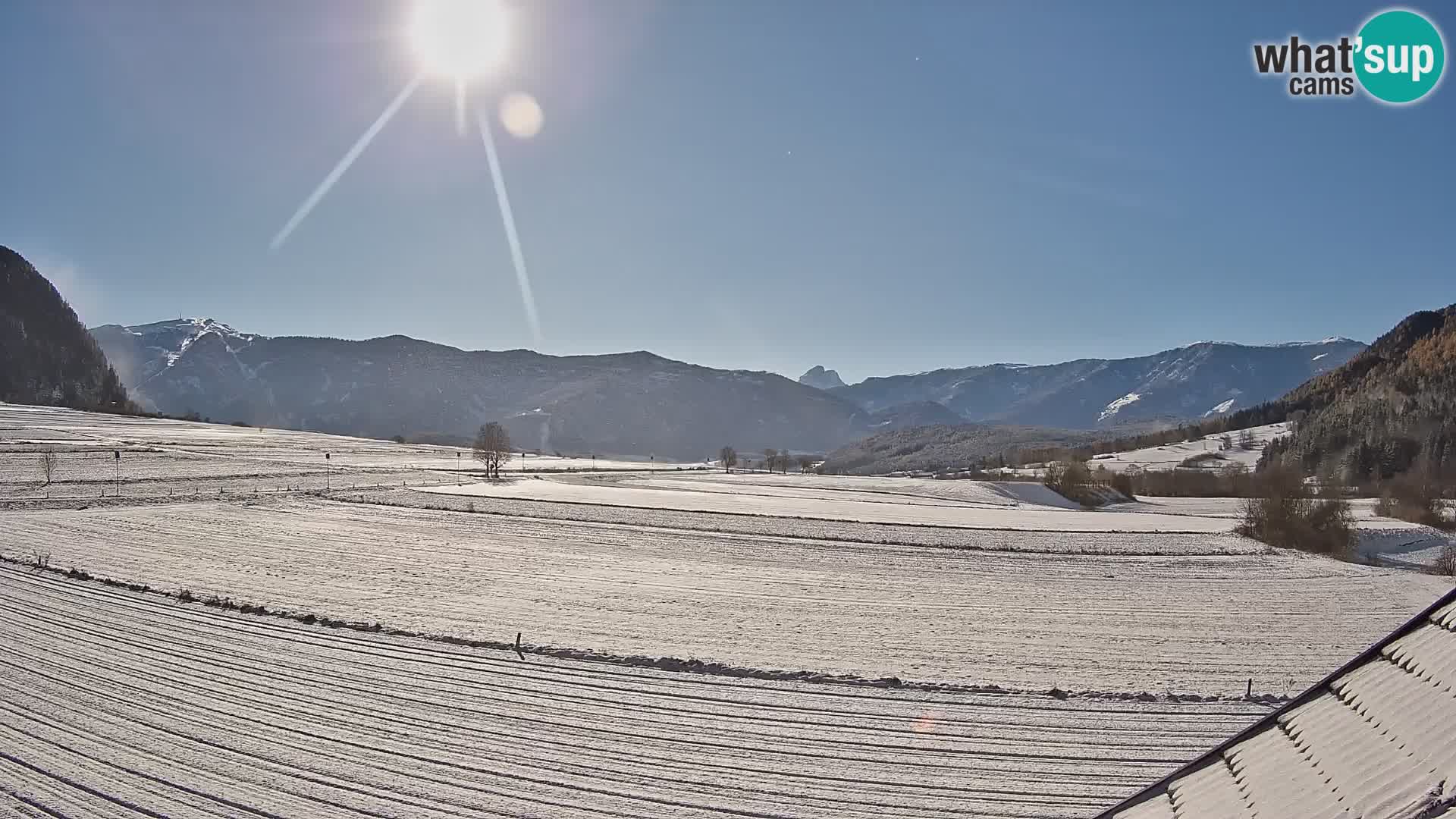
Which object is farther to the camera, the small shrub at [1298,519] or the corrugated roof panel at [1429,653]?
the small shrub at [1298,519]

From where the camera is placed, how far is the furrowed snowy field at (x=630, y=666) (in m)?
9.26

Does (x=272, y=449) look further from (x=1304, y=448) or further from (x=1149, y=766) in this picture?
(x=1304, y=448)

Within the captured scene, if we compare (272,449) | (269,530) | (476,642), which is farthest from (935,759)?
(272,449)

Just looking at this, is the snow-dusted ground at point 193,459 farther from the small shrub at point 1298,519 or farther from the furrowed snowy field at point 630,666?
the small shrub at point 1298,519

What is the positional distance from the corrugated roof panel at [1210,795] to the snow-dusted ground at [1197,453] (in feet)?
437

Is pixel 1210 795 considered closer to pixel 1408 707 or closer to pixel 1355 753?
pixel 1355 753

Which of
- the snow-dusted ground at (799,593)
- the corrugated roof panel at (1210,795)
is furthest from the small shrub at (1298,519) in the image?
the corrugated roof panel at (1210,795)

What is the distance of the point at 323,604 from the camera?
18.5 meters

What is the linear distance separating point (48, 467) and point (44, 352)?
171 meters

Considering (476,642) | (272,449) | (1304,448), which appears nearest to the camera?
(476,642)

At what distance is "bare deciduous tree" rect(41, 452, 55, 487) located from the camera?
157 feet

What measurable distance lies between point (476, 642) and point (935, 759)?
32.4 ft

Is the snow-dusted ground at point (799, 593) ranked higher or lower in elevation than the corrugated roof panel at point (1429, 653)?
lower

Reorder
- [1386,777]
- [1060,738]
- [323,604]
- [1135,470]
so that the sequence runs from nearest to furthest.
Result: [1386,777], [1060,738], [323,604], [1135,470]
